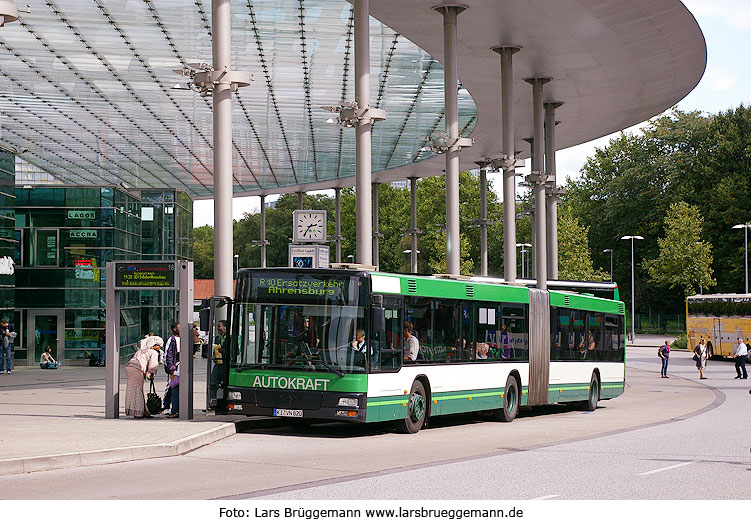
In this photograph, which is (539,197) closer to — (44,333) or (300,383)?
(44,333)

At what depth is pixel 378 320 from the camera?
1783 cm

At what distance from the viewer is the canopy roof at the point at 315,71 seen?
33562 mm


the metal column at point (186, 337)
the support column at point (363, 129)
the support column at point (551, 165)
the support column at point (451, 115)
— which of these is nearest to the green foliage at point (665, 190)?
A: the support column at point (551, 165)

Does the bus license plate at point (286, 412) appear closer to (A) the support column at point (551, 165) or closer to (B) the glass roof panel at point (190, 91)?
(B) the glass roof panel at point (190, 91)

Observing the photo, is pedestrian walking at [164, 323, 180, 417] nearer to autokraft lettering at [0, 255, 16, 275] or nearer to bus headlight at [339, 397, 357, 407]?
bus headlight at [339, 397, 357, 407]

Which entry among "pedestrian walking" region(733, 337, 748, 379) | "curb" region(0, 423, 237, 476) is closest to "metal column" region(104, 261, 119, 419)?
"curb" region(0, 423, 237, 476)

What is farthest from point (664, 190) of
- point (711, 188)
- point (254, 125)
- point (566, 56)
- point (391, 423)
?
point (391, 423)

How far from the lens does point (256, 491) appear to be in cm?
1102

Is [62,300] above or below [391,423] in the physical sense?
above

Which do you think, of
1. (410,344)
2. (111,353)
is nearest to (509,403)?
(410,344)

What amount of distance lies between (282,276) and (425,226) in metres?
91.8

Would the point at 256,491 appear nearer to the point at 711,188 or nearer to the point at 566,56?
the point at 566,56

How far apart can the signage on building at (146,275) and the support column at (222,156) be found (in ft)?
5.92

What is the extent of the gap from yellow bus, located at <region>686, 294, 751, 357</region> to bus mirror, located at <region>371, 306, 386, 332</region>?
4454 centimetres
